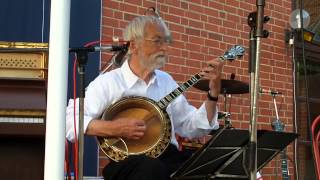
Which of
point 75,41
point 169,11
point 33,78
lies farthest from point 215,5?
point 33,78

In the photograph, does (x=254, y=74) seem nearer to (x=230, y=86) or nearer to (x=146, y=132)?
(x=146, y=132)

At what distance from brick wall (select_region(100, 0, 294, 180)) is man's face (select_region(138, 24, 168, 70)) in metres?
1.01

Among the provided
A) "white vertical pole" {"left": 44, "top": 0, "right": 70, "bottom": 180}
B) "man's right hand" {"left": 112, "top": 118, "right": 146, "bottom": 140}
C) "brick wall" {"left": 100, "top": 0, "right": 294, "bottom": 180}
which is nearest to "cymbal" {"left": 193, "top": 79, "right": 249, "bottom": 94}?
"brick wall" {"left": 100, "top": 0, "right": 294, "bottom": 180}

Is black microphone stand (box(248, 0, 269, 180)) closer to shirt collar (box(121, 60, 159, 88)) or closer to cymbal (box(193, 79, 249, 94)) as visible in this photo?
shirt collar (box(121, 60, 159, 88))

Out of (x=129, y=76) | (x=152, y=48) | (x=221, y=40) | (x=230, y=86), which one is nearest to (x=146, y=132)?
(x=129, y=76)

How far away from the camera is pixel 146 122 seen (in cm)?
319

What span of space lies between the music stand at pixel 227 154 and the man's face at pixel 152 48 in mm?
657

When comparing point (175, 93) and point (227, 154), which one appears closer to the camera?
point (227, 154)

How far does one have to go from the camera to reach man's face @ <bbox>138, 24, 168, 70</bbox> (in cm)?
340

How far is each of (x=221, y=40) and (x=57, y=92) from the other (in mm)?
3546

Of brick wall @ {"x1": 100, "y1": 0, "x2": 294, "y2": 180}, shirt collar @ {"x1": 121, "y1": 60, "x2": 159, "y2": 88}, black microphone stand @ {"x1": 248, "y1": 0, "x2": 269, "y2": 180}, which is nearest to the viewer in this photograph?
black microphone stand @ {"x1": 248, "y1": 0, "x2": 269, "y2": 180}

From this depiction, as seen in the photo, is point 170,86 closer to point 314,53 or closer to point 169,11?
point 169,11

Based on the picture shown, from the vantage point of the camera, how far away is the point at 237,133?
2.80m

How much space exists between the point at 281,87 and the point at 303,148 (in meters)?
0.93
